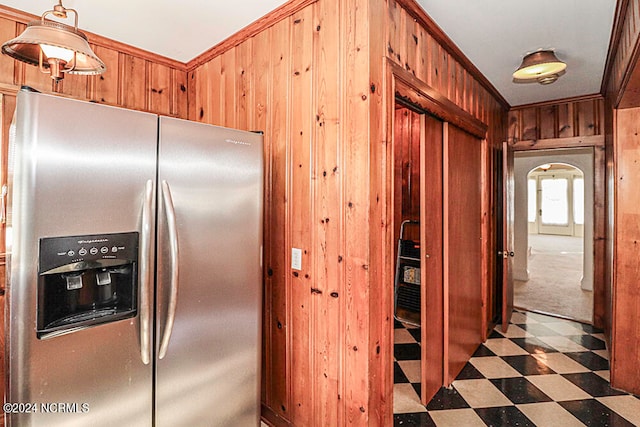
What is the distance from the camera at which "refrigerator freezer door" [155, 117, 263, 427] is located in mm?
1479

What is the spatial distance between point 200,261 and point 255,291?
0.37 metres

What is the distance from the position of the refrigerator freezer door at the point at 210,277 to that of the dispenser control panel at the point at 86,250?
0.13 meters

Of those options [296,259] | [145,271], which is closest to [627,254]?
[296,259]

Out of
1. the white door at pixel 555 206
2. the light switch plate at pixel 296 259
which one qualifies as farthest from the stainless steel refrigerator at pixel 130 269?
the white door at pixel 555 206

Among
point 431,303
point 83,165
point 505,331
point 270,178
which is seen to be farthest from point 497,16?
point 505,331

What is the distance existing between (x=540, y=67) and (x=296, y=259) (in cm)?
236

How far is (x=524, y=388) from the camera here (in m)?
2.56

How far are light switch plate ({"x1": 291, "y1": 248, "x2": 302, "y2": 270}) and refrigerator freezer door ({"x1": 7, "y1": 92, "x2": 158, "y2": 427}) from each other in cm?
80

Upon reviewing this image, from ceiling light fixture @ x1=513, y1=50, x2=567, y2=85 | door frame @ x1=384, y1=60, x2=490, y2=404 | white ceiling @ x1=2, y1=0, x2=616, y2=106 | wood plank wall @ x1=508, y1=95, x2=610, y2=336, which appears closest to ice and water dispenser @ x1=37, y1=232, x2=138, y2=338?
door frame @ x1=384, y1=60, x2=490, y2=404

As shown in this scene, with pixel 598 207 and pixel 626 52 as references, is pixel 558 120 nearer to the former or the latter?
pixel 598 207

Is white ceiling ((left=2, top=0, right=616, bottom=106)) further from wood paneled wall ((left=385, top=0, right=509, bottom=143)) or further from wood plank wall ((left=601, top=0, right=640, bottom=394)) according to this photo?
wood plank wall ((left=601, top=0, right=640, bottom=394))

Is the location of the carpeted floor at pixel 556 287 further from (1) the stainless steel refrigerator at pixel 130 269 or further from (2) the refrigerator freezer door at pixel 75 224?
(2) the refrigerator freezer door at pixel 75 224

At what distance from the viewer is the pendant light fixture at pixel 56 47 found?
1.34 metres

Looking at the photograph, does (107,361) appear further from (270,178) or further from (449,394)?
(449,394)
